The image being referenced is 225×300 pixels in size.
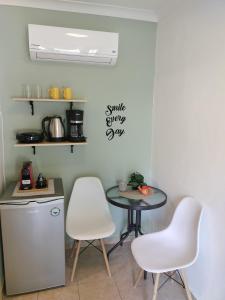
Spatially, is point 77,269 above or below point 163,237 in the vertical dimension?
below

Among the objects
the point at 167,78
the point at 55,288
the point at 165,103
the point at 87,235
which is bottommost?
the point at 55,288

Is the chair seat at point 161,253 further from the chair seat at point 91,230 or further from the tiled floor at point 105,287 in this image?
the tiled floor at point 105,287

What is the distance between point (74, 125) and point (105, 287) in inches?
59.1

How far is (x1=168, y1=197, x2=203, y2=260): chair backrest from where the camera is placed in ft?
6.23

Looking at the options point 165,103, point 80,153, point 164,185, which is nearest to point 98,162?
point 80,153

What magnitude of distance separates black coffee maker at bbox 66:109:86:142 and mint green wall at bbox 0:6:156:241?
168mm

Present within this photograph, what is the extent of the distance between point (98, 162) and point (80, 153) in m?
0.22

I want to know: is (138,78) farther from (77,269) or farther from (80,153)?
(77,269)

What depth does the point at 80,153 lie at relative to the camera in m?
2.61

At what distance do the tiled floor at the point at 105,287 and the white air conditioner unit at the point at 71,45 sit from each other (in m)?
2.02

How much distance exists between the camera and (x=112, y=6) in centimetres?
233

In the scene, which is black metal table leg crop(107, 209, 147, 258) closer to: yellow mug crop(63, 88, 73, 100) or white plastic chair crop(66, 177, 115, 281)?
white plastic chair crop(66, 177, 115, 281)

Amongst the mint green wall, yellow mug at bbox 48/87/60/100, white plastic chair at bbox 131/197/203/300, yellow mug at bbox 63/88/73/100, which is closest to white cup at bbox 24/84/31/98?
the mint green wall

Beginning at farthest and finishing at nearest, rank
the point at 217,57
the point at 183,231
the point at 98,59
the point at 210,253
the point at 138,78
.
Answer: the point at 138,78
the point at 98,59
the point at 183,231
the point at 210,253
the point at 217,57
